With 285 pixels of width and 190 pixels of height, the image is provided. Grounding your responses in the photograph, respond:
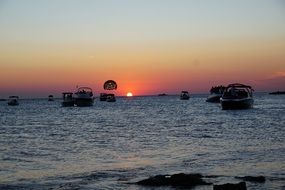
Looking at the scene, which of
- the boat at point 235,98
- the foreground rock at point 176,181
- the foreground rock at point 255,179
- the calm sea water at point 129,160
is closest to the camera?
the foreground rock at point 176,181

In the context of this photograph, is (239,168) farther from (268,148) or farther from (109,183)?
(268,148)

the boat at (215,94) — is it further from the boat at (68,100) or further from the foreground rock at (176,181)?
the foreground rock at (176,181)

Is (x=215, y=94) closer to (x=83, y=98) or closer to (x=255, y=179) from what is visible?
(x=83, y=98)

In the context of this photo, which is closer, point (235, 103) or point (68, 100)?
point (235, 103)

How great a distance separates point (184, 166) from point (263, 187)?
616cm

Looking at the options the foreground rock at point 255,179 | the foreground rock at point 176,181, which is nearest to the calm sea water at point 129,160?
the foreground rock at point 255,179

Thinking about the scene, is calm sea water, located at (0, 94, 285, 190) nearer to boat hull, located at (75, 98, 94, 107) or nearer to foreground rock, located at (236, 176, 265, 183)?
foreground rock, located at (236, 176, 265, 183)

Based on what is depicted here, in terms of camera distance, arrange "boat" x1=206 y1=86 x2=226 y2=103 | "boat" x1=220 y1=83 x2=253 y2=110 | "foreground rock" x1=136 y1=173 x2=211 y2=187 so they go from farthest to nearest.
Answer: "boat" x1=206 y1=86 x2=226 y2=103
"boat" x1=220 y1=83 x2=253 y2=110
"foreground rock" x1=136 y1=173 x2=211 y2=187

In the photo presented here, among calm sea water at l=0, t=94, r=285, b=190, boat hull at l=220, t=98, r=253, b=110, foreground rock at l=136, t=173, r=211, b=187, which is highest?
boat hull at l=220, t=98, r=253, b=110

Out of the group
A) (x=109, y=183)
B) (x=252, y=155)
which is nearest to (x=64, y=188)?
(x=109, y=183)

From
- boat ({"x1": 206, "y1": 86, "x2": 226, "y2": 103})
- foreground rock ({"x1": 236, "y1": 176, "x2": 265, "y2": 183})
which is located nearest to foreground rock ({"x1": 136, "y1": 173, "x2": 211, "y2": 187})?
foreground rock ({"x1": 236, "y1": 176, "x2": 265, "y2": 183})

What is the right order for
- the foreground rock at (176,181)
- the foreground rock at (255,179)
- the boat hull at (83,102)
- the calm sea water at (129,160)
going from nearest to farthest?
the foreground rock at (176,181) → the foreground rock at (255,179) → the calm sea water at (129,160) → the boat hull at (83,102)

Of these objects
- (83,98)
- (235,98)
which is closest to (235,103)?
(235,98)

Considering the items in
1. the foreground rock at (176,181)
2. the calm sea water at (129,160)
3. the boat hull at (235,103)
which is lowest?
the calm sea water at (129,160)
